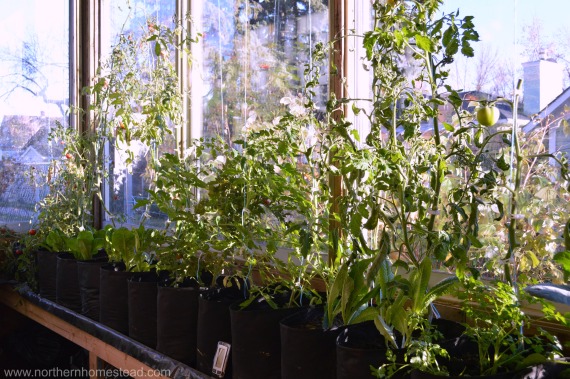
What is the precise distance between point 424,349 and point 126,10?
3.04m

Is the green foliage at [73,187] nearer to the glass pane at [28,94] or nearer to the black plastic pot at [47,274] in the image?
the black plastic pot at [47,274]

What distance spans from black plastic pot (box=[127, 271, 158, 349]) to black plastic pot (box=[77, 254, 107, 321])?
43cm

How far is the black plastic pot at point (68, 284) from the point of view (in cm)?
306

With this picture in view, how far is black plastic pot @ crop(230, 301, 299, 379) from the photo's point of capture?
6.16 ft

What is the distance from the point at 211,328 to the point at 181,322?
0.68ft

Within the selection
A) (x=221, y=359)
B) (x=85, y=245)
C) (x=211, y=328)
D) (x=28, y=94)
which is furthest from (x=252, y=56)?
(x=28, y=94)

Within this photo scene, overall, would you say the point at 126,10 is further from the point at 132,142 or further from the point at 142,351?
the point at 142,351

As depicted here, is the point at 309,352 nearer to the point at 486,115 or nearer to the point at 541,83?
the point at 486,115

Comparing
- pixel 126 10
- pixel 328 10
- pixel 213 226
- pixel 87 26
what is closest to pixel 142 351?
pixel 213 226

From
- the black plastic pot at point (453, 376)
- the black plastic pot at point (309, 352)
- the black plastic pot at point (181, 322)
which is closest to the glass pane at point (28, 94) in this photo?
the black plastic pot at point (181, 322)

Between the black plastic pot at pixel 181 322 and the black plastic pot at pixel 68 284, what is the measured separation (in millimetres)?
974

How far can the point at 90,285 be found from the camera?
9.41 ft

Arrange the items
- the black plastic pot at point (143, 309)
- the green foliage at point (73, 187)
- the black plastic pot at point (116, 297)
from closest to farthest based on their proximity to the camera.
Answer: the black plastic pot at point (143, 309), the black plastic pot at point (116, 297), the green foliage at point (73, 187)

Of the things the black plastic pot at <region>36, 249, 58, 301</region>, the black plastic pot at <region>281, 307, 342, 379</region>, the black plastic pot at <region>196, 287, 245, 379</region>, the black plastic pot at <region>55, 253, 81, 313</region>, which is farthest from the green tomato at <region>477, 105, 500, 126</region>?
the black plastic pot at <region>36, 249, 58, 301</region>
